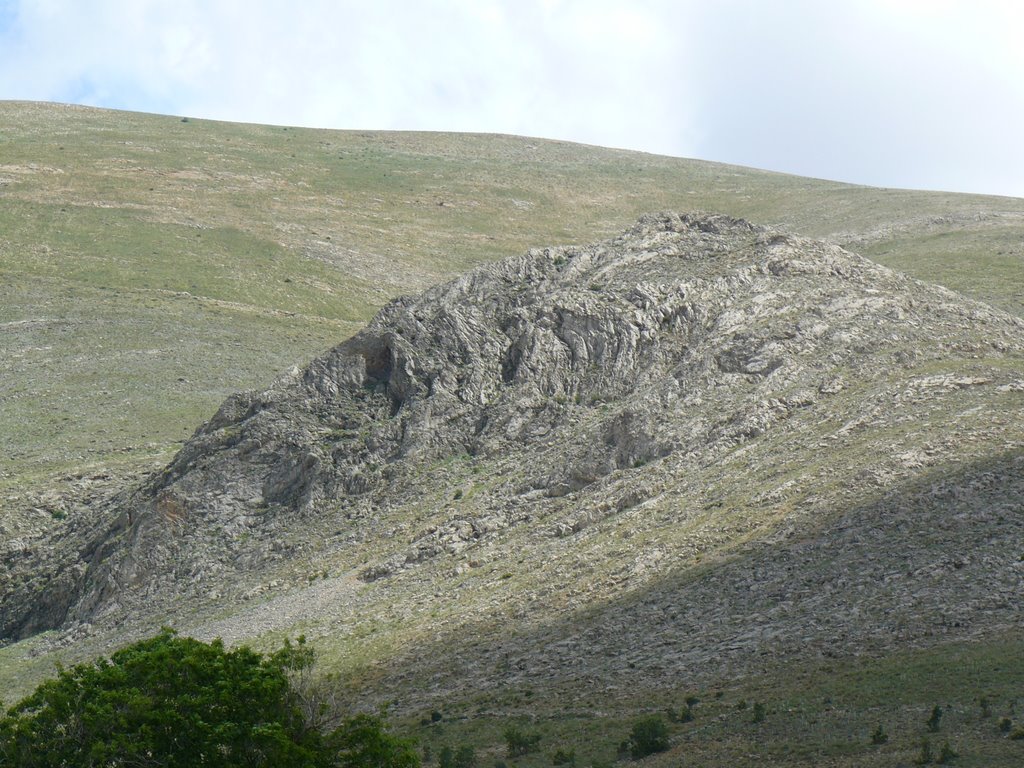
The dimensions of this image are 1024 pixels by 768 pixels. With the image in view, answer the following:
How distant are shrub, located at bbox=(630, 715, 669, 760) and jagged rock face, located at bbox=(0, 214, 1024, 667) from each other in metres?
13.9

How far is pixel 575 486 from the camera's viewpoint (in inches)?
1850

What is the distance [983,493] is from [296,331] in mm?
55665

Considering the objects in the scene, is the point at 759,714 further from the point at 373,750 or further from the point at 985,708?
the point at 373,750

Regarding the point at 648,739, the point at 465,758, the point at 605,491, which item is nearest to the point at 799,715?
the point at 648,739

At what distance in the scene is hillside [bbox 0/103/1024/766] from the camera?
32.4m

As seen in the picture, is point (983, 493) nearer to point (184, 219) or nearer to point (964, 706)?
point (964, 706)

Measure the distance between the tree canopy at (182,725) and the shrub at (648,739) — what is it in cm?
529

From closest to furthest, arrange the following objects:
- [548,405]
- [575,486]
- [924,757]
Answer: [924,757], [575,486], [548,405]

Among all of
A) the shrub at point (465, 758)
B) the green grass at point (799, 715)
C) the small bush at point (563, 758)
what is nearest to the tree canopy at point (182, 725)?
the shrub at point (465, 758)

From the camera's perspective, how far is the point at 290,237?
Answer: 105500 mm

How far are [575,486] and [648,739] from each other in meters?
19.6

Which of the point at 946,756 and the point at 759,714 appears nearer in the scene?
the point at 946,756

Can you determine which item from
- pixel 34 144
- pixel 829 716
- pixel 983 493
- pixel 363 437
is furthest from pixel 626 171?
pixel 829 716

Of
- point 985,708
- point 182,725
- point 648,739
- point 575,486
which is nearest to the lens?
point 182,725
